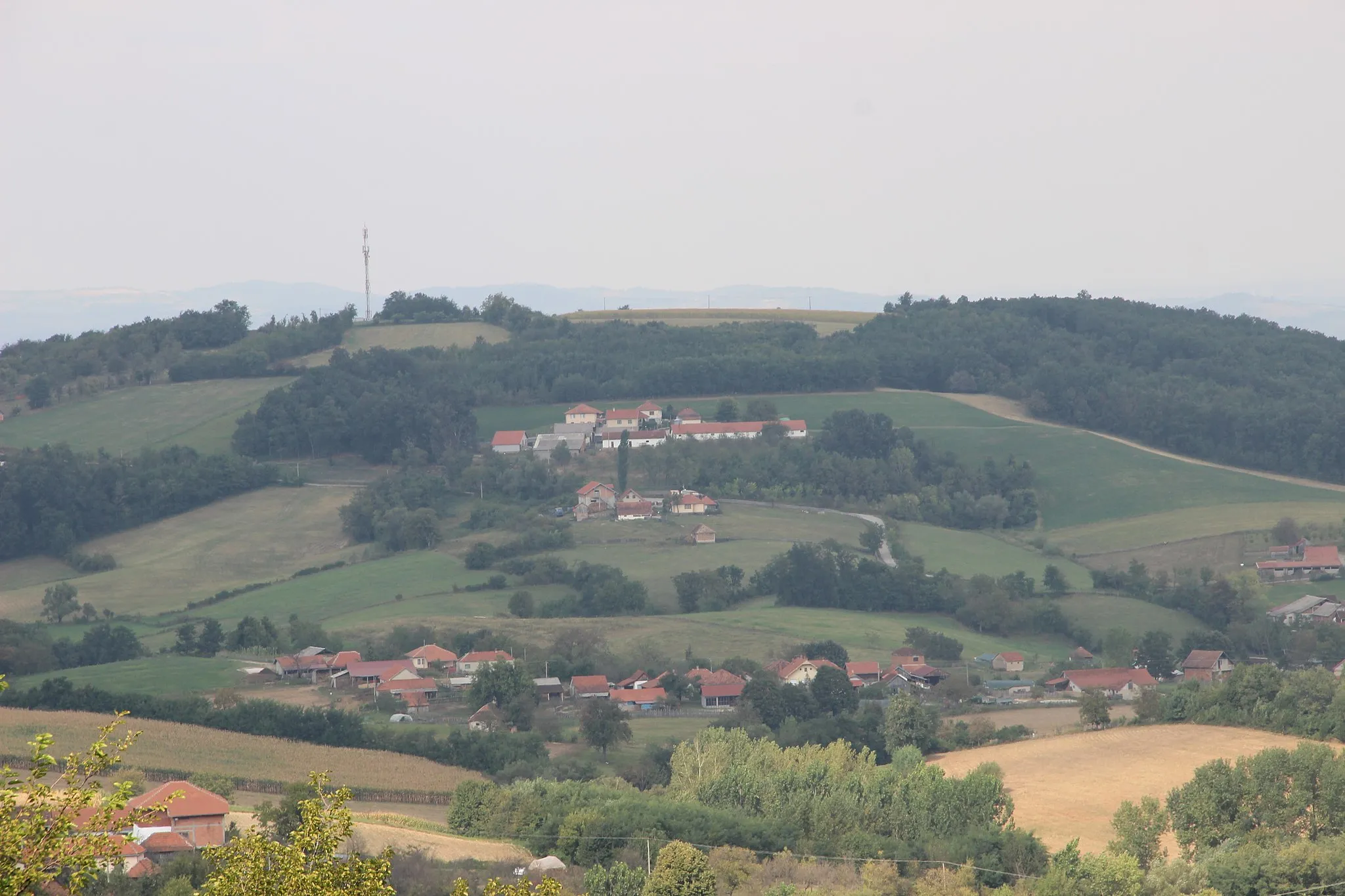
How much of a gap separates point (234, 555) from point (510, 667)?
95.8ft

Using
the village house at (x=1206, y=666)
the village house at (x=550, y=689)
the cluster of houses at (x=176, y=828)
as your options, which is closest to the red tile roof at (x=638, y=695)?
the village house at (x=550, y=689)

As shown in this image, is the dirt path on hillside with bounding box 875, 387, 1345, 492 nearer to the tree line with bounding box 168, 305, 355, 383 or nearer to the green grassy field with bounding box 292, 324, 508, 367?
the green grassy field with bounding box 292, 324, 508, 367

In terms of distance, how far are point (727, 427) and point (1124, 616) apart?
1245 inches

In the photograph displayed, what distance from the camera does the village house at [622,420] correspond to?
95.4 m

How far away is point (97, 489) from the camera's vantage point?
8175cm

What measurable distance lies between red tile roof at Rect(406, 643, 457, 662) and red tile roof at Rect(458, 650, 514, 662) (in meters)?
0.60

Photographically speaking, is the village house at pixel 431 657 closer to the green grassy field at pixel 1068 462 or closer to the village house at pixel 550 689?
the village house at pixel 550 689

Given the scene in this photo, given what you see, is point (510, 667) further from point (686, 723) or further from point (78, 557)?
point (78, 557)

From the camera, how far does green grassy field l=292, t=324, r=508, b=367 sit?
111 metres

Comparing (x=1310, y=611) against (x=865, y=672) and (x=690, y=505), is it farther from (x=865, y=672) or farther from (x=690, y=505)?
(x=690, y=505)

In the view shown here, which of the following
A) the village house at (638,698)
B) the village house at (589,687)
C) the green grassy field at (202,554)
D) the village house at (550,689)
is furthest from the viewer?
the green grassy field at (202,554)

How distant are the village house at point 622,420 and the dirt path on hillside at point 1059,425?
18.5m

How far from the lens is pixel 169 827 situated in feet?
102

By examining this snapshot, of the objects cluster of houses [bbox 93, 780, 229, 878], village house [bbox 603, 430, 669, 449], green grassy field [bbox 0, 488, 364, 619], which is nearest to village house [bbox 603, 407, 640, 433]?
village house [bbox 603, 430, 669, 449]
